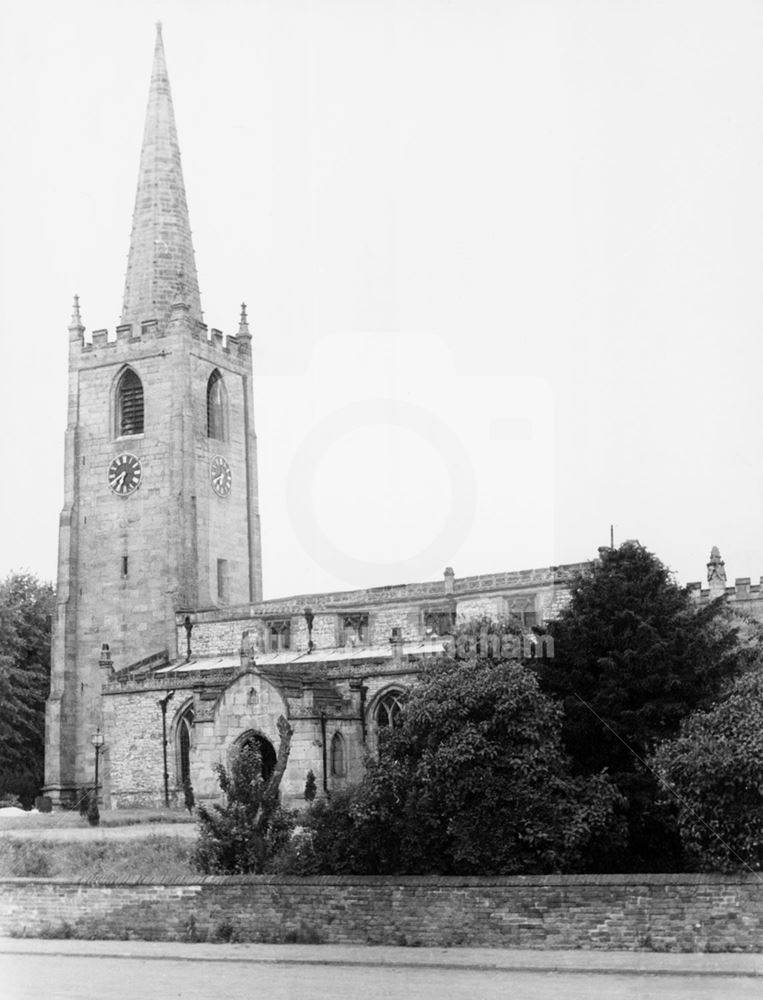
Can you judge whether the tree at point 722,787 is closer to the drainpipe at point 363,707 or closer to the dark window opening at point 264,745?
the dark window opening at point 264,745

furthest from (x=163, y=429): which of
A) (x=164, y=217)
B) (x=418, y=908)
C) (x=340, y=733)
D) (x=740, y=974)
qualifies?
(x=740, y=974)

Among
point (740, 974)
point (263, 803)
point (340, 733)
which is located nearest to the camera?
point (740, 974)

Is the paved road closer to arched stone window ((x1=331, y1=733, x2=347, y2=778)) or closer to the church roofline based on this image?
arched stone window ((x1=331, y1=733, x2=347, y2=778))

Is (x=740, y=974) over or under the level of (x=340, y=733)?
under

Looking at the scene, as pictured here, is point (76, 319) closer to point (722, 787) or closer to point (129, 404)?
point (129, 404)

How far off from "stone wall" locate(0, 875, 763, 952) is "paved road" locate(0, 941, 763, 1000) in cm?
50

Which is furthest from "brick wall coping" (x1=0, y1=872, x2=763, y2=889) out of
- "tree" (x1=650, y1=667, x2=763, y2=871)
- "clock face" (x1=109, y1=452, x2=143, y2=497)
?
"clock face" (x1=109, y1=452, x2=143, y2=497)

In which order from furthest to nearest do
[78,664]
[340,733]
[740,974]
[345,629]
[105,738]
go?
1. [78,664]
2. [345,629]
3. [105,738]
4. [340,733]
5. [740,974]

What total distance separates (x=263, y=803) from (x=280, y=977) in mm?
8039

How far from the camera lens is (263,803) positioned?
105 feet

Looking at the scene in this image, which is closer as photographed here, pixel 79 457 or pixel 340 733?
pixel 340 733

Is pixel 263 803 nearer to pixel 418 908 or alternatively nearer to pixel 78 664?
pixel 418 908

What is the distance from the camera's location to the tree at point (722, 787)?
27109 mm

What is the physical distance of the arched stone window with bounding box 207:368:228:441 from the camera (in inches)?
3007
